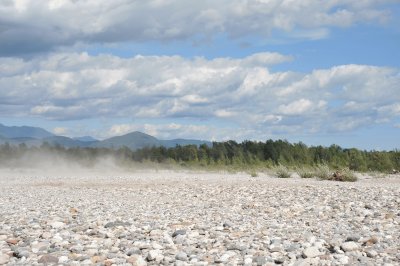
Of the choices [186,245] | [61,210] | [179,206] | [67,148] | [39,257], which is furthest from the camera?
[67,148]

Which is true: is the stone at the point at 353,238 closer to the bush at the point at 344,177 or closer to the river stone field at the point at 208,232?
the river stone field at the point at 208,232

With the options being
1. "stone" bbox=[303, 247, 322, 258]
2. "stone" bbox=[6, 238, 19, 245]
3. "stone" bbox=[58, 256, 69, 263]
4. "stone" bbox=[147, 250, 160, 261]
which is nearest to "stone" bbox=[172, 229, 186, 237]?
"stone" bbox=[147, 250, 160, 261]

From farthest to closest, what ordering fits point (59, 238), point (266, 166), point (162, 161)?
1. point (162, 161)
2. point (266, 166)
3. point (59, 238)

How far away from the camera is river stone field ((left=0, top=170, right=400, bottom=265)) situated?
26.8 ft

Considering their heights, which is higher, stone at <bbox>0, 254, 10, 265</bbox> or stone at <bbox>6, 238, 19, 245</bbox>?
stone at <bbox>6, 238, 19, 245</bbox>

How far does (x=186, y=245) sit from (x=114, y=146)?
57.1 m

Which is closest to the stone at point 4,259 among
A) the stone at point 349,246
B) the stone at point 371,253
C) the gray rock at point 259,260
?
the gray rock at point 259,260

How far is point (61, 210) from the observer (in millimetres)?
14328

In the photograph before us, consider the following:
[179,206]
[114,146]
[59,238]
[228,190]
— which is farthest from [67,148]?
[59,238]

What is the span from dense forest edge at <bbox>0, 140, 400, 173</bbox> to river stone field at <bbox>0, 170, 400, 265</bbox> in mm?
23835

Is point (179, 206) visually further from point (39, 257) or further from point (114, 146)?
point (114, 146)

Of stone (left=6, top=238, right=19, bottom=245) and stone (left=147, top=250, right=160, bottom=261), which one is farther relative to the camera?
stone (left=6, top=238, right=19, bottom=245)

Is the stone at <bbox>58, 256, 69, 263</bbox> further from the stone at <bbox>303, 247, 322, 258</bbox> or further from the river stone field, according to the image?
the stone at <bbox>303, 247, 322, 258</bbox>

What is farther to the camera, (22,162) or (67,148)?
(67,148)
